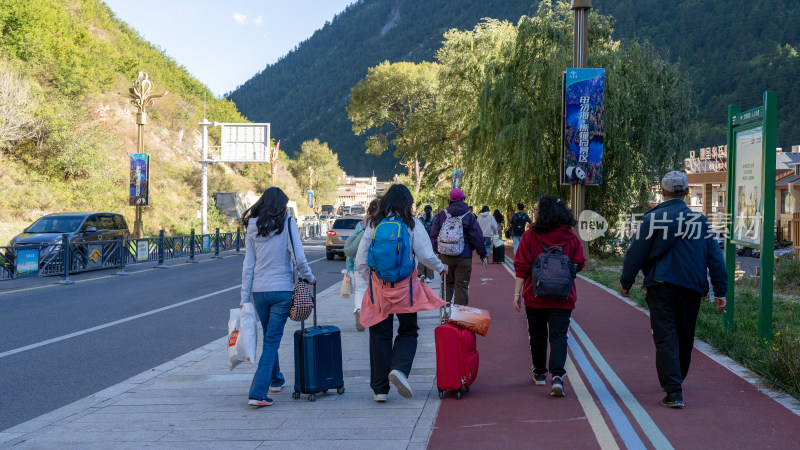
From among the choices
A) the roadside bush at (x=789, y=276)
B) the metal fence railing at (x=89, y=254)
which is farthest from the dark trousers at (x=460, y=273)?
the metal fence railing at (x=89, y=254)

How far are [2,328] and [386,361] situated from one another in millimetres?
7210

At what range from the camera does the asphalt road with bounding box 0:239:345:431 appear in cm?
677

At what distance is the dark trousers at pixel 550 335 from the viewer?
589 cm

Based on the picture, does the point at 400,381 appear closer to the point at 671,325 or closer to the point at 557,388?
the point at 557,388

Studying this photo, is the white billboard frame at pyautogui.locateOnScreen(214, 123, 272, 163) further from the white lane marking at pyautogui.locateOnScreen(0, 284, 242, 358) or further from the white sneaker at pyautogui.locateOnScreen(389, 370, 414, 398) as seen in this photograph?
the white sneaker at pyautogui.locateOnScreen(389, 370, 414, 398)

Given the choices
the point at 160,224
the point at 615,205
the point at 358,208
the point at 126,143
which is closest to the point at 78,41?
the point at 126,143

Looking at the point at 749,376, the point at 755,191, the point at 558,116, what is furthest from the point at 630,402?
the point at 558,116

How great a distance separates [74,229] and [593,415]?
61.5 ft

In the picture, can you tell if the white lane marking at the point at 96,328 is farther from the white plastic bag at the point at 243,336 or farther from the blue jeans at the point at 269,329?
the blue jeans at the point at 269,329

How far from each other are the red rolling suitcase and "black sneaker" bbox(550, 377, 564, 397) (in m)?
0.68

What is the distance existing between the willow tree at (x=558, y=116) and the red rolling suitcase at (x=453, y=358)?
18343 mm

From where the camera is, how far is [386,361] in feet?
Result: 18.6

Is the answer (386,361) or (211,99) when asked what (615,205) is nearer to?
(386,361)

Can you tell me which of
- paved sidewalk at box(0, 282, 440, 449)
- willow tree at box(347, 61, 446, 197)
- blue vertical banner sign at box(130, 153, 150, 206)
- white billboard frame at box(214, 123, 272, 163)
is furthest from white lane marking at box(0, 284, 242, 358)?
willow tree at box(347, 61, 446, 197)
